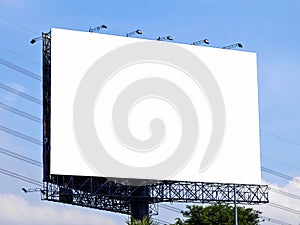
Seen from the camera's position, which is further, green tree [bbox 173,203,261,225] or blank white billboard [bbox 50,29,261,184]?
green tree [bbox 173,203,261,225]

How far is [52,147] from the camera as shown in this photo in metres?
47.0

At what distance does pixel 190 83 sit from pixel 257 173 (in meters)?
8.64

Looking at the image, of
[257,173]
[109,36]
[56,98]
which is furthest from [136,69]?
[257,173]

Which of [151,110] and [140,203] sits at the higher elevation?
[151,110]

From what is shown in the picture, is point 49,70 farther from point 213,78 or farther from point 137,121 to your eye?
point 213,78

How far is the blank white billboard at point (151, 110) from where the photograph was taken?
157ft

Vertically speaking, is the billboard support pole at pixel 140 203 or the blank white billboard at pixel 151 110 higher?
the blank white billboard at pixel 151 110

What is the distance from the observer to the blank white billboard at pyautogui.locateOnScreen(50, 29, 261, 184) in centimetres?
4794

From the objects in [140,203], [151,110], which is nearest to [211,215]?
[140,203]

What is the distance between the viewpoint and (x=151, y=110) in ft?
165

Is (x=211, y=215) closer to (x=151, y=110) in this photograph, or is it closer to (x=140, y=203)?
(x=140, y=203)

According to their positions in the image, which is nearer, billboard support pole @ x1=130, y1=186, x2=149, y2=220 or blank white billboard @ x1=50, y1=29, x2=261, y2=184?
blank white billboard @ x1=50, y1=29, x2=261, y2=184

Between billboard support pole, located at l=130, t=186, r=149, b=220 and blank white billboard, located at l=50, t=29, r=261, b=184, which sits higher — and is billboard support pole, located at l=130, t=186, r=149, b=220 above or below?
below

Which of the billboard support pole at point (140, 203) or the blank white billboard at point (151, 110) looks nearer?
the blank white billboard at point (151, 110)
